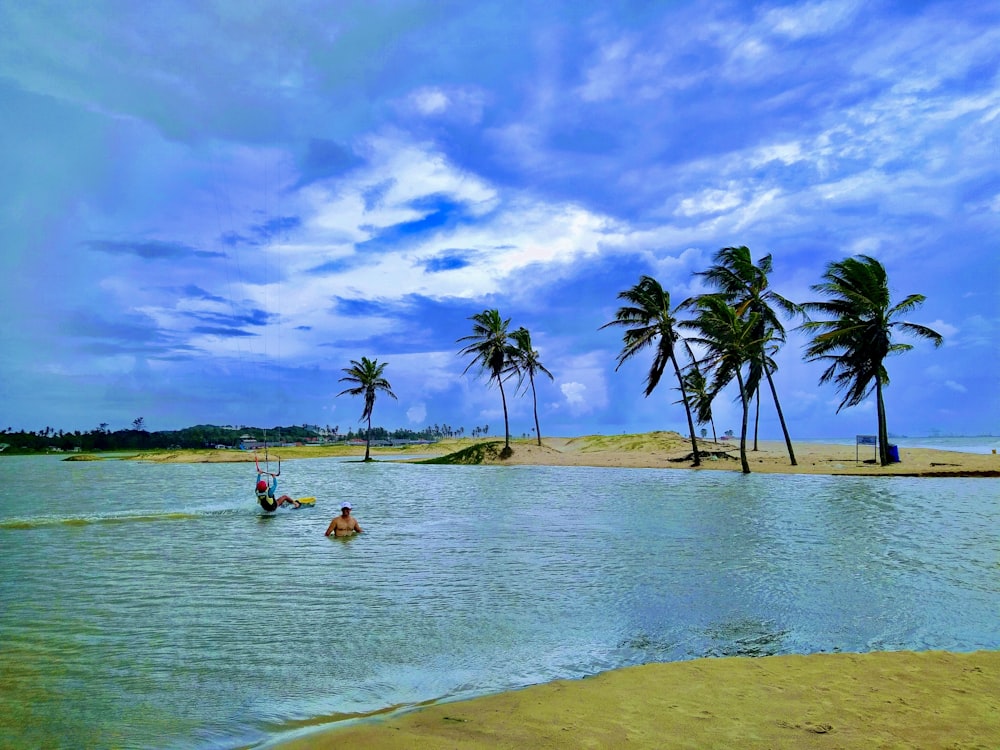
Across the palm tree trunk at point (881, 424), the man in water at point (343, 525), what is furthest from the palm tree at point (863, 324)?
the man in water at point (343, 525)

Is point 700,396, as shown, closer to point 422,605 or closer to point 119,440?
point 422,605

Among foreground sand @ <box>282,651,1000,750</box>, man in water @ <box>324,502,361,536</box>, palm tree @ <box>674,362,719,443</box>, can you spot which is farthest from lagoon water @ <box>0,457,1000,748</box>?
palm tree @ <box>674,362,719,443</box>

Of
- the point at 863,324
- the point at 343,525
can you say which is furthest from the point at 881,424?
the point at 343,525

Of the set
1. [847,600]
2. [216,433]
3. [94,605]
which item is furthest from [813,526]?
[216,433]

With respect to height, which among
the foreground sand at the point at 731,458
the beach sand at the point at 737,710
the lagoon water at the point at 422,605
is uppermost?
the foreground sand at the point at 731,458

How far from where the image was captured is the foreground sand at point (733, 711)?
439 cm

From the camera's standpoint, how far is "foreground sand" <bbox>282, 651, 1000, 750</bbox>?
173 inches

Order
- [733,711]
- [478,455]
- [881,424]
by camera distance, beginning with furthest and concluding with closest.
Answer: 1. [478,455]
2. [881,424]
3. [733,711]

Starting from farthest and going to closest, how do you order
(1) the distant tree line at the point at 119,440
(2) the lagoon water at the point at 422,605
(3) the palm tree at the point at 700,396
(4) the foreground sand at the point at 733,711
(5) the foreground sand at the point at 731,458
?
(1) the distant tree line at the point at 119,440 → (3) the palm tree at the point at 700,396 → (5) the foreground sand at the point at 731,458 → (2) the lagoon water at the point at 422,605 → (4) the foreground sand at the point at 733,711

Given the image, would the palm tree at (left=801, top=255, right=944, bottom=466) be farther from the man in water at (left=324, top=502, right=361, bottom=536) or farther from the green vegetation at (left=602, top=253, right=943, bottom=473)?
the man in water at (left=324, top=502, right=361, bottom=536)

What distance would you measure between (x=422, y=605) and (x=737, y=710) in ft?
16.4

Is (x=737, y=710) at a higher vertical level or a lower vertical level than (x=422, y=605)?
higher

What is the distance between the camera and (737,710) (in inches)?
192

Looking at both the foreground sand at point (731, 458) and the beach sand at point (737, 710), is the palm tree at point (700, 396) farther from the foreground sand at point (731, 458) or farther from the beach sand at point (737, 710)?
the beach sand at point (737, 710)
